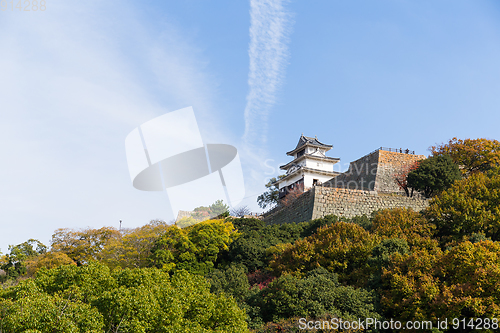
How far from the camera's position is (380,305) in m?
11.4

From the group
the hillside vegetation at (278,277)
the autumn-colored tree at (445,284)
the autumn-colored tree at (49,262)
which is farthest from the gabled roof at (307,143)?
the autumn-colored tree at (445,284)

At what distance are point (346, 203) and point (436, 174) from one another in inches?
181

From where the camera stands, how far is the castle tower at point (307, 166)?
3255 cm

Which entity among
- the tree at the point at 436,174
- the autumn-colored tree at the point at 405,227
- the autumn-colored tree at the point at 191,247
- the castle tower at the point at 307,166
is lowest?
the autumn-colored tree at the point at 191,247

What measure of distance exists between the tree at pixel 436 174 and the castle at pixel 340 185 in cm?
94

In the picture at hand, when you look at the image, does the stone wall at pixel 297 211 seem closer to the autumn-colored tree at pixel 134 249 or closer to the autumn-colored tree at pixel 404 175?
the autumn-colored tree at pixel 404 175

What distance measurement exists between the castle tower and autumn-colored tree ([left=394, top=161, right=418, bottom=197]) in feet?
22.2

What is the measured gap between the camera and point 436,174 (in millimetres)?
21922

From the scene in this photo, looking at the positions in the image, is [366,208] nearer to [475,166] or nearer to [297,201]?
[297,201]

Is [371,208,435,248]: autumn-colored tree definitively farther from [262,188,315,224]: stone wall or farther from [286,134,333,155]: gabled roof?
[286,134,333,155]: gabled roof

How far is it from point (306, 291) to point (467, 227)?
6.37 m

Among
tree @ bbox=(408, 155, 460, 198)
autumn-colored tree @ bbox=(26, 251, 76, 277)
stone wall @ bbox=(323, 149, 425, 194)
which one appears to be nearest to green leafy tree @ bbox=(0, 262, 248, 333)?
autumn-colored tree @ bbox=(26, 251, 76, 277)

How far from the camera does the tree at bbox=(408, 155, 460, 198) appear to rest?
71.7 feet

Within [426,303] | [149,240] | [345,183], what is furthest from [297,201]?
[426,303]
